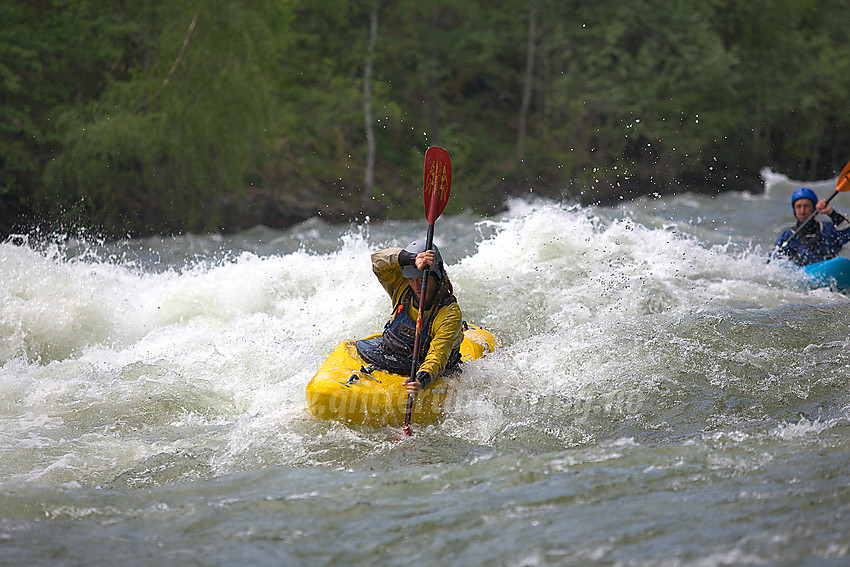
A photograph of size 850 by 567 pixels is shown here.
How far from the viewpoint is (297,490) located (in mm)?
3314

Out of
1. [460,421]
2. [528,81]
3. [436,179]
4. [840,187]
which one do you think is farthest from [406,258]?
[528,81]

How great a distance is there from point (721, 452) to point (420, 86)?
1698cm

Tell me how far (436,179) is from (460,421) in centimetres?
175

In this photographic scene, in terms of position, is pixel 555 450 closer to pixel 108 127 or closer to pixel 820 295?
pixel 820 295

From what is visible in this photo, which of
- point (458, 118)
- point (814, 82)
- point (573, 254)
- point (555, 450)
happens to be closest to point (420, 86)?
point (458, 118)

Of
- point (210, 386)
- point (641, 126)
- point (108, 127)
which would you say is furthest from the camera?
point (641, 126)

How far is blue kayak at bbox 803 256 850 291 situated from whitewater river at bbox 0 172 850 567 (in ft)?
0.37

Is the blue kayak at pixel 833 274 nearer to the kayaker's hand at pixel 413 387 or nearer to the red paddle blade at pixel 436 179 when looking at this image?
the red paddle blade at pixel 436 179

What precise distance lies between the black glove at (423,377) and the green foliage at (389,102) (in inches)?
402

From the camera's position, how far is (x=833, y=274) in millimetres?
7238

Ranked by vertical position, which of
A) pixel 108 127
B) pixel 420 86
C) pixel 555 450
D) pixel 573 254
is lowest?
pixel 555 450

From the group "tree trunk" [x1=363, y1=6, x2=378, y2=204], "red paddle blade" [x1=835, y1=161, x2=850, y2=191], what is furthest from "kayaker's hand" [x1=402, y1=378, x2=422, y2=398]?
"tree trunk" [x1=363, y1=6, x2=378, y2=204]

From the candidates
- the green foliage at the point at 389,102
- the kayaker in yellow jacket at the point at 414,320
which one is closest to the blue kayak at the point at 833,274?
the kayaker in yellow jacket at the point at 414,320

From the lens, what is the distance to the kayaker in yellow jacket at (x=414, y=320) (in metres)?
4.15
